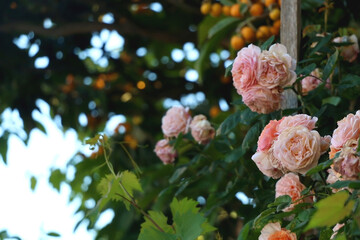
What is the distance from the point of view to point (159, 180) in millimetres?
2082

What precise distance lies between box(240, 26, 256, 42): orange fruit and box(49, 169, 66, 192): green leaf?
0.73 m

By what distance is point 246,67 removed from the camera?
3.00 feet

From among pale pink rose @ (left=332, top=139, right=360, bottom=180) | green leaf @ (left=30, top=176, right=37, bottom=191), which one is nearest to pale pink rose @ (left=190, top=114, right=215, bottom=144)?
pale pink rose @ (left=332, top=139, right=360, bottom=180)

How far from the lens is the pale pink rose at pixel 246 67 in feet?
2.99

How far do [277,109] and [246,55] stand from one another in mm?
110

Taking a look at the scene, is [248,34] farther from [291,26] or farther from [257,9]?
[291,26]

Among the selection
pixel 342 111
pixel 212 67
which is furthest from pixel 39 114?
pixel 342 111

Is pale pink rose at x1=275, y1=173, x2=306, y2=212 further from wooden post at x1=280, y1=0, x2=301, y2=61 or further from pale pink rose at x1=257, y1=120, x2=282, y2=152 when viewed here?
wooden post at x1=280, y1=0, x2=301, y2=61

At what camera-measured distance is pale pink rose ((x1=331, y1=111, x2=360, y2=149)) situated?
2.50 feet

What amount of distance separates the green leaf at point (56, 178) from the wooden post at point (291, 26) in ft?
3.40

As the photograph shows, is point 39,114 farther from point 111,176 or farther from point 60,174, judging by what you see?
point 111,176

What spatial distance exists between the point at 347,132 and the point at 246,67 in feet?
0.67

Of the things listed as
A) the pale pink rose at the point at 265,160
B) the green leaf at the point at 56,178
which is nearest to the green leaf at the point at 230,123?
the pale pink rose at the point at 265,160

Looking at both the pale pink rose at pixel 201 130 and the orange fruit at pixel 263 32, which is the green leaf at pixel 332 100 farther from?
the orange fruit at pixel 263 32
